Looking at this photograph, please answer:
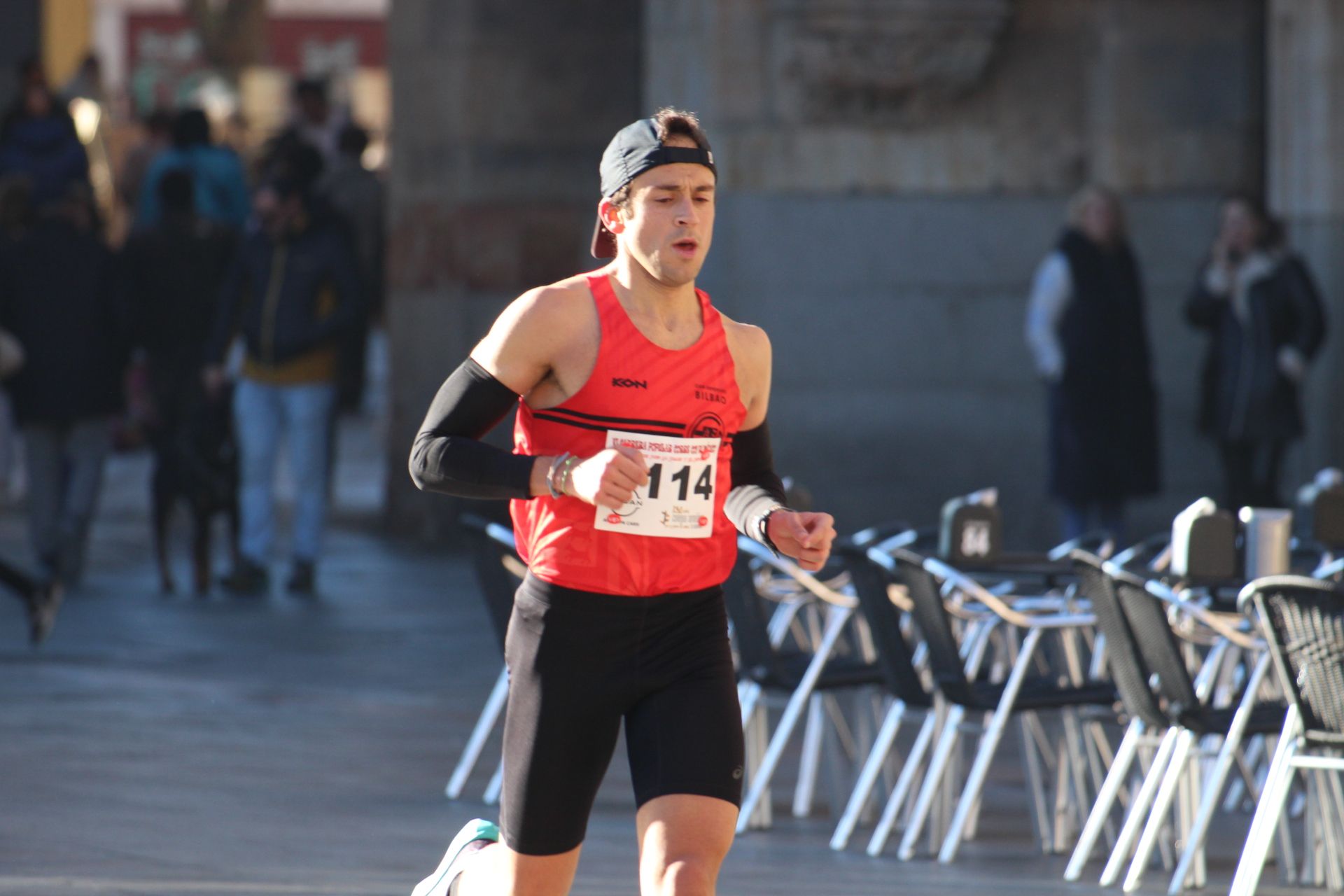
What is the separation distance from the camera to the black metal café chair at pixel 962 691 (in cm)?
756

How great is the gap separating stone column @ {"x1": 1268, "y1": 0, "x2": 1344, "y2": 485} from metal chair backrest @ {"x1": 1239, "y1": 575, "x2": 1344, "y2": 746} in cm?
797

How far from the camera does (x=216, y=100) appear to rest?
3434cm

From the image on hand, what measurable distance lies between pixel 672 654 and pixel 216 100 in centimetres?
3045

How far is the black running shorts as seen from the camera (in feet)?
15.9

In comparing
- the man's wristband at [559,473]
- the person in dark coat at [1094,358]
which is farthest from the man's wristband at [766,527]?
the person in dark coat at [1094,358]

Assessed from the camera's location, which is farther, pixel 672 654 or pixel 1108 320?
pixel 1108 320

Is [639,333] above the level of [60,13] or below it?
below

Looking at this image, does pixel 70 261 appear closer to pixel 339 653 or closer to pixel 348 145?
pixel 339 653

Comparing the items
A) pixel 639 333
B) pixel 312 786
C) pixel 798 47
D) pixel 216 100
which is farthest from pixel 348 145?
pixel 216 100

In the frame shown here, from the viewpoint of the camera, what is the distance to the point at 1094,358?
41.7 feet

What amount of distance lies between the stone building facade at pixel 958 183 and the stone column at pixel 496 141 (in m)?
1.17

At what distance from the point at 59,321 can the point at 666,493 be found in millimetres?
9038

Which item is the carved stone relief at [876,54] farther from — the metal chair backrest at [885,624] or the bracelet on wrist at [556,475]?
the bracelet on wrist at [556,475]

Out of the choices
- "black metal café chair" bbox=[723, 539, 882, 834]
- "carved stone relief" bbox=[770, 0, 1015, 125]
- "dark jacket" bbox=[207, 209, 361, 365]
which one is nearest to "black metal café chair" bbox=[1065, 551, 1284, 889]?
"black metal café chair" bbox=[723, 539, 882, 834]
